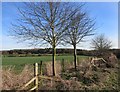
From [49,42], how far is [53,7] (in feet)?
6.50

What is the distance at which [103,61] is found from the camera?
18000mm

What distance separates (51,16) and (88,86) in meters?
4.32

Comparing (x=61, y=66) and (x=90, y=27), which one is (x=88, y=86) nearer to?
(x=61, y=66)

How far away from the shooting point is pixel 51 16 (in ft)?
36.3

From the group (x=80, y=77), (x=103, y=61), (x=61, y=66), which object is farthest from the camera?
(x=103, y=61)

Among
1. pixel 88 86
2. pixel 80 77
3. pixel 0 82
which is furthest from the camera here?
pixel 80 77

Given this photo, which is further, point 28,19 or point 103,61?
point 103,61

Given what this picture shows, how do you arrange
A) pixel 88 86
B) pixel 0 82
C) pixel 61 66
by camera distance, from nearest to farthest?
pixel 0 82 → pixel 88 86 → pixel 61 66

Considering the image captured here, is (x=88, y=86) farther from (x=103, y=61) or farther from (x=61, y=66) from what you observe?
(x=103, y=61)

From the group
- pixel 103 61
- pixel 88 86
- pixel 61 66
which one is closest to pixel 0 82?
pixel 88 86

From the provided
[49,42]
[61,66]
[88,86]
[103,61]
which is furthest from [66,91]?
[103,61]

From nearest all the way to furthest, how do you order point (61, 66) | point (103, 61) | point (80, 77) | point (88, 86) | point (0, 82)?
1. point (0, 82)
2. point (88, 86)
3. point (80, 77)
4. point (61, 66)
5. point (103, 61)

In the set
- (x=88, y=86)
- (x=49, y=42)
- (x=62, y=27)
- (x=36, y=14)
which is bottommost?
(x=88, y=86)

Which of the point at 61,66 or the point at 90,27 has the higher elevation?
the point at 90,27
